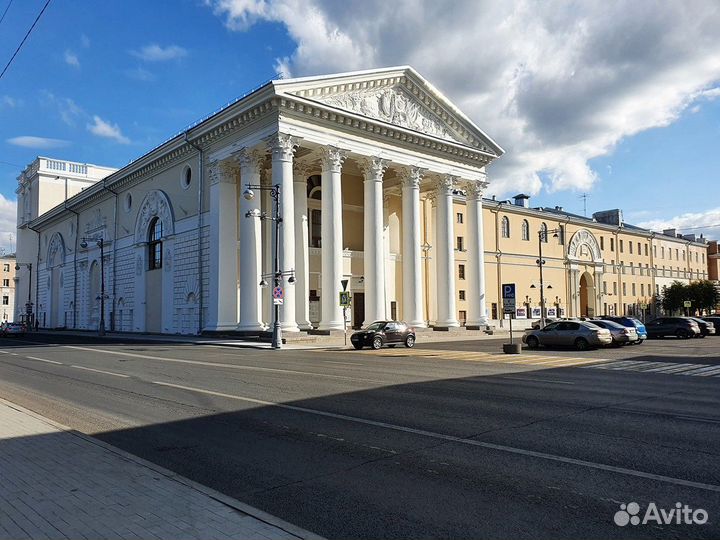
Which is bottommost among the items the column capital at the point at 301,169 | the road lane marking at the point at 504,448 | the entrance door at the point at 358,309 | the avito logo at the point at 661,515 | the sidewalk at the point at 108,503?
the avito logo at the point at 661,515

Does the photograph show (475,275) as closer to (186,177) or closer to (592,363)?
(186,177)

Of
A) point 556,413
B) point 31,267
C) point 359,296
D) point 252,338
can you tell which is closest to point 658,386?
point 556,413

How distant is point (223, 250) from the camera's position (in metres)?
37.2

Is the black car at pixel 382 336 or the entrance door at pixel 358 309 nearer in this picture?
the black car at pixel 382 336

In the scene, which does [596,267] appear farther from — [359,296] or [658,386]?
[658,386]

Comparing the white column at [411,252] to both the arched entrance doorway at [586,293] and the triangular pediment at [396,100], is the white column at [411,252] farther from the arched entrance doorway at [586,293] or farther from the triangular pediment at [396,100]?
the arched entrance doorway at [586,293]

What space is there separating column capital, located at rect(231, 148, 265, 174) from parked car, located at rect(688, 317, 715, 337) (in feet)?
105

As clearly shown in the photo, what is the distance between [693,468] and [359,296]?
1521 inches

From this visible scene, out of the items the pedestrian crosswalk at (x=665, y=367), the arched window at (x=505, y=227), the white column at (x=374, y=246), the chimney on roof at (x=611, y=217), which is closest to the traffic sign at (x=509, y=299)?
the pedestrian crosswalk at (x=665, y=367)

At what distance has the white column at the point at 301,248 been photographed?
3775 centimetres

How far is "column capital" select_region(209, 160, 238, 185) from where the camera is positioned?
37750 mm

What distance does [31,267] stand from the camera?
258 ft

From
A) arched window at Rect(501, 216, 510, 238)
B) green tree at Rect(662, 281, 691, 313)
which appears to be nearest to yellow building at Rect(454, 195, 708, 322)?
arched window at Rect(501, 216, 510, 238)

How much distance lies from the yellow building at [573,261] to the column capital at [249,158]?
70.3 ft
